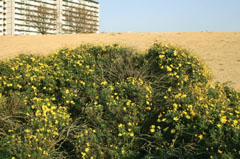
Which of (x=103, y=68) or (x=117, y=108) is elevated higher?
(x=103, y=68)

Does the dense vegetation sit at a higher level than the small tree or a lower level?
lower

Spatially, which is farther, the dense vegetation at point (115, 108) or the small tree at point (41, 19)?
the small tree at point (41, 19)

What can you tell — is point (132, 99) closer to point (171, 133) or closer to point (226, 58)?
point (171, 133)

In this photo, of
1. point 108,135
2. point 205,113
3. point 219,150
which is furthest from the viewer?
point 108,135

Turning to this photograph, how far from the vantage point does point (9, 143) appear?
355 centimetres

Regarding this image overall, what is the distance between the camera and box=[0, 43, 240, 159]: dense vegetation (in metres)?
3.36

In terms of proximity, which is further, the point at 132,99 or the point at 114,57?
the point at 114,57

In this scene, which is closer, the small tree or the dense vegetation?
the dense vegetation

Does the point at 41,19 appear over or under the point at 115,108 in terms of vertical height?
over

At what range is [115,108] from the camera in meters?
4.07

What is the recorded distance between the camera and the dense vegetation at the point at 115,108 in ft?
11.0

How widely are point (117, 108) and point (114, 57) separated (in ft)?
6.30

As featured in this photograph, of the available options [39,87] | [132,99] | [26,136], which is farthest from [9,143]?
[132,99]

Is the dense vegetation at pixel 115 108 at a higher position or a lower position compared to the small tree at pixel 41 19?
lower
